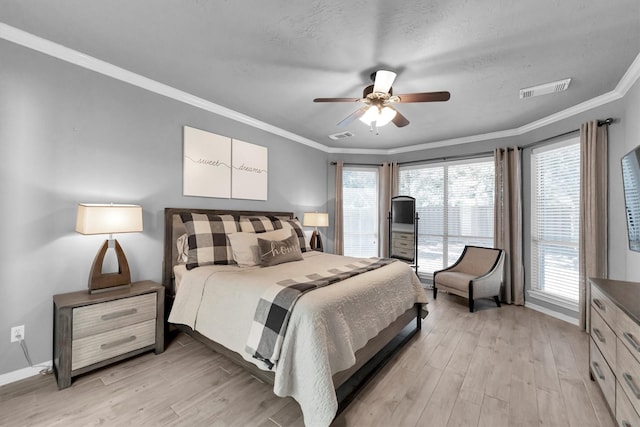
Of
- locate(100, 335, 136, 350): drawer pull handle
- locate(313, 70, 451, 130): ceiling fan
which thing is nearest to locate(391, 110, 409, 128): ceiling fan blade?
locate(313, 70, 451, 130): ceiling fan

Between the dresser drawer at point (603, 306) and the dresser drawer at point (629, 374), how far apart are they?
174 mm

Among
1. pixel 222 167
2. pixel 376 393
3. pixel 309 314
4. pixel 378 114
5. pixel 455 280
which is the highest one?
pixel 378 114

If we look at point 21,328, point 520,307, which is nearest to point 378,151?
point 520,307

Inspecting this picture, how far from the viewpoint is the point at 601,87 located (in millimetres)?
2758

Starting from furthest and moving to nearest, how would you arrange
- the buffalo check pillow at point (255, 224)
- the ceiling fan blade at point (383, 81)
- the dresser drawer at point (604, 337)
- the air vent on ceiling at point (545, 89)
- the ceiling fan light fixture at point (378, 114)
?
the buffalo check pillow at point (255, 224)
the air vent on ceiling at point (545, 89)
the ceiling fan light fixture at point (378, 114)
the ceiling fan blade at point (383, 81)
the dresser drawer at point (604, 337)

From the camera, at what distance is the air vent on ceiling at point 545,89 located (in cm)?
265

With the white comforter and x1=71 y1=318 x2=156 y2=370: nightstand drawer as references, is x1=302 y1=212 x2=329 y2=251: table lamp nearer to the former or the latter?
the white comforter

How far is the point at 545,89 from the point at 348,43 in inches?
90.0

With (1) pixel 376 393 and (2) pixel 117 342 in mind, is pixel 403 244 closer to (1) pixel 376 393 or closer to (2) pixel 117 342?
(1) pixel 376 393

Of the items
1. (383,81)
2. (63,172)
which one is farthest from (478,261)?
(63,172)

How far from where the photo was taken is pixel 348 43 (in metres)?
2.07

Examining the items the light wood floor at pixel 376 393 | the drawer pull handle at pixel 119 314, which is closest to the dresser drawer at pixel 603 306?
the light wood floor at pixel 376 393

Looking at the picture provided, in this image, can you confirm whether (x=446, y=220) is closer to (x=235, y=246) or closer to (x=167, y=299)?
(x=235, y=246)

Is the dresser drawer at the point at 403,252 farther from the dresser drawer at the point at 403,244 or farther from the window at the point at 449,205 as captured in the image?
the window at the point at 449,205
